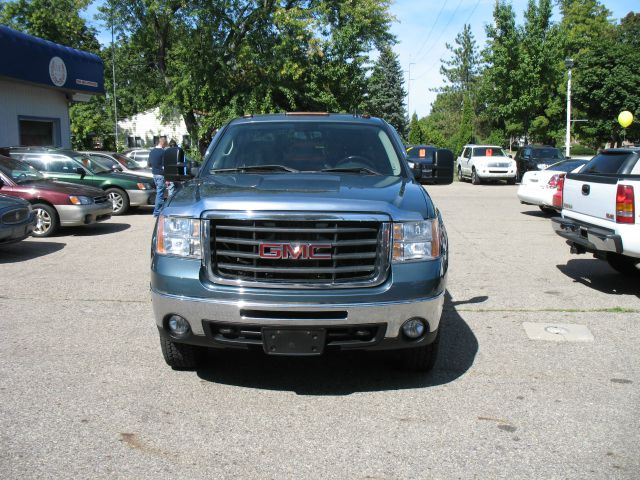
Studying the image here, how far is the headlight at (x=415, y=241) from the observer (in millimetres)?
4230

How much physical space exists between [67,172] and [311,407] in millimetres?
12705

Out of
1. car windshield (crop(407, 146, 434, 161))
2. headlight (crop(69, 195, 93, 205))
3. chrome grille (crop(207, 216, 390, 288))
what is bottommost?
headlight (crop(69, 195, 93, 205))

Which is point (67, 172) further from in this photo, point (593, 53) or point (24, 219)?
point (593, 53)

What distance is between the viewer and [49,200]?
1229cm

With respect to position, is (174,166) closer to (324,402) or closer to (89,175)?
(324,402)

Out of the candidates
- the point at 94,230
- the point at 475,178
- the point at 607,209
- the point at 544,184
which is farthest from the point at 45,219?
the point at 475,178

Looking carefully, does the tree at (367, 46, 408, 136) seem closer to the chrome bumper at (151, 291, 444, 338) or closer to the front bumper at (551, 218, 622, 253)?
the front bumper at (551, 218, 622, 253)

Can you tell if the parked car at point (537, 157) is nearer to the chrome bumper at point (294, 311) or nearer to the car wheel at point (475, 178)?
the car wheel at point (475, 178)

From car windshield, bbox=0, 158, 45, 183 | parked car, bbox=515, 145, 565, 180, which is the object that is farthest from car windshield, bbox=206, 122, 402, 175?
parked car, bbox=515, 145, 565, 180

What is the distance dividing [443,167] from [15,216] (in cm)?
698

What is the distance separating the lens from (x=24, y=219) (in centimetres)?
1009

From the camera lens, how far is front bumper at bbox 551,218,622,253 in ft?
22.9

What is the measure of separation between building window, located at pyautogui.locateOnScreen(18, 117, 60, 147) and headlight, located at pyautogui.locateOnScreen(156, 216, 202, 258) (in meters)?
19.2

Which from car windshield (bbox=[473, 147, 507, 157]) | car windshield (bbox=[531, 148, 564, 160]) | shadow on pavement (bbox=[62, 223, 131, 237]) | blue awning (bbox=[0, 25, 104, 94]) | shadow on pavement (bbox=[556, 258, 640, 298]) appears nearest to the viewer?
shadow on pavement (bbox=[556, 258, 640, 298])
